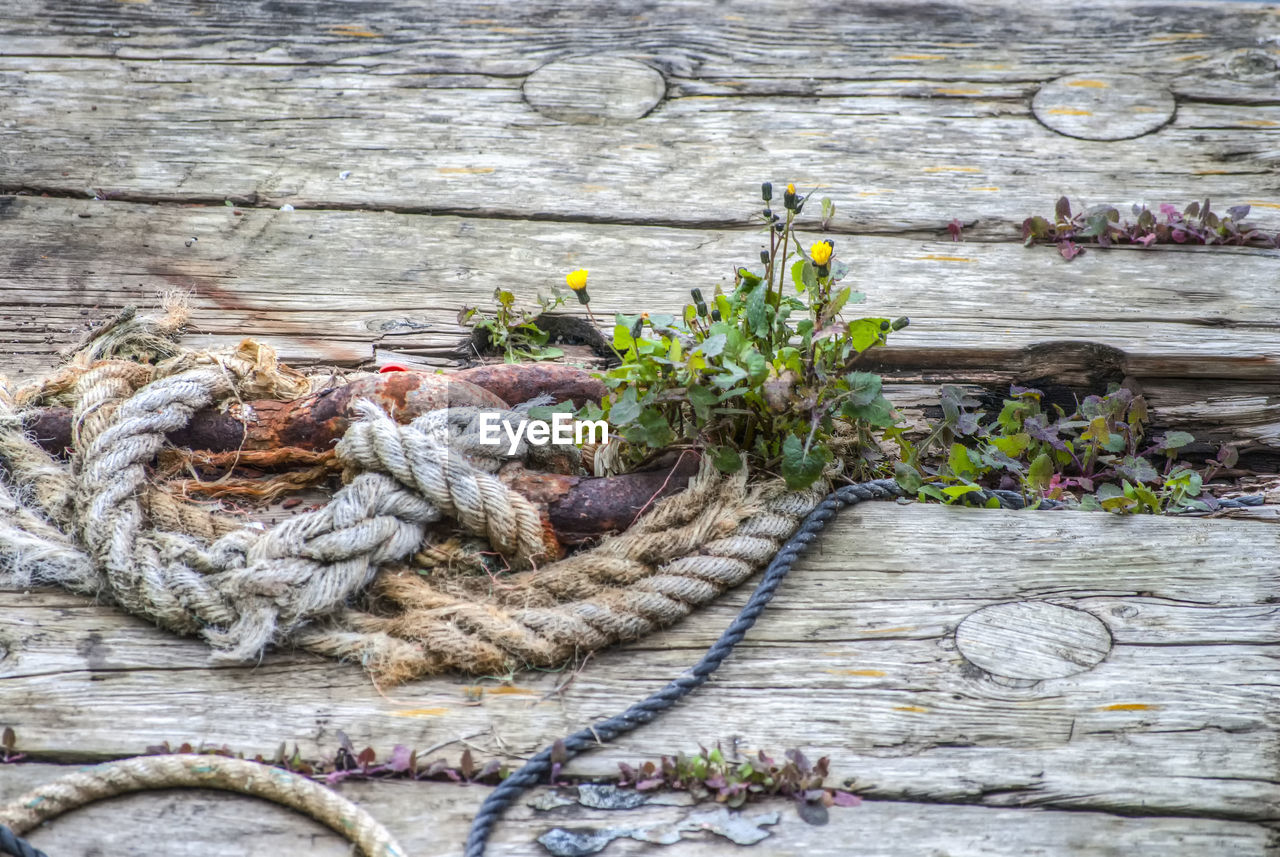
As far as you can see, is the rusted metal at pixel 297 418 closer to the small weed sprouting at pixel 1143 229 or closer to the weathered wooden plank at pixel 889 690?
the weathered wooden plank at pixel 889 690

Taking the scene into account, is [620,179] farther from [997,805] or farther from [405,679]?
[997,805]

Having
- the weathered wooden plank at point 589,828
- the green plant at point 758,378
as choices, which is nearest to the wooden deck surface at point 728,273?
the weathered wooden plank at point 589,828

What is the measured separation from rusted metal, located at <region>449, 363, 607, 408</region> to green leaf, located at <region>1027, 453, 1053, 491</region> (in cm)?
85

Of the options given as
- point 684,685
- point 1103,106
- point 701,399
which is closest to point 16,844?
point 684,685

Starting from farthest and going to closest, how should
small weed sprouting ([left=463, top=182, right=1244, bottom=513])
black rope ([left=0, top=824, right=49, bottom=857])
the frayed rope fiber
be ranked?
small weed sprouting ([left=463, top=182, right=1244, bottom=513]), the frayed rope fiber, black rope ([left=0, top=824, right=49, bottom=857])

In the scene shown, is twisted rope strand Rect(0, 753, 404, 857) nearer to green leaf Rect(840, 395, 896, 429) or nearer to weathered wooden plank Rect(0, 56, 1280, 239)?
green leaf Rect(840, 395, 896, 429)

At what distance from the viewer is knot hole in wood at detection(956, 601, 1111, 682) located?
1646mm

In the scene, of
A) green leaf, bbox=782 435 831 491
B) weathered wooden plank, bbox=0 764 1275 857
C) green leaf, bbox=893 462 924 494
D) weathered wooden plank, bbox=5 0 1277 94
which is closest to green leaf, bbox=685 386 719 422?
green leaf, bbox=782 435 831 491

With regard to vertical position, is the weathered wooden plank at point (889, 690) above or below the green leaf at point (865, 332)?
below

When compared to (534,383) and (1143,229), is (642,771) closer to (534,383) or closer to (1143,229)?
(534,383)

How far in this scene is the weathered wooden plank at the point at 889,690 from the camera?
5.01 ft

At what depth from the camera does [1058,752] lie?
5.04ft

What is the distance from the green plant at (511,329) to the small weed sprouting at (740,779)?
0.98 meters

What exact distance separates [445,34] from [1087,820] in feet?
8.09
